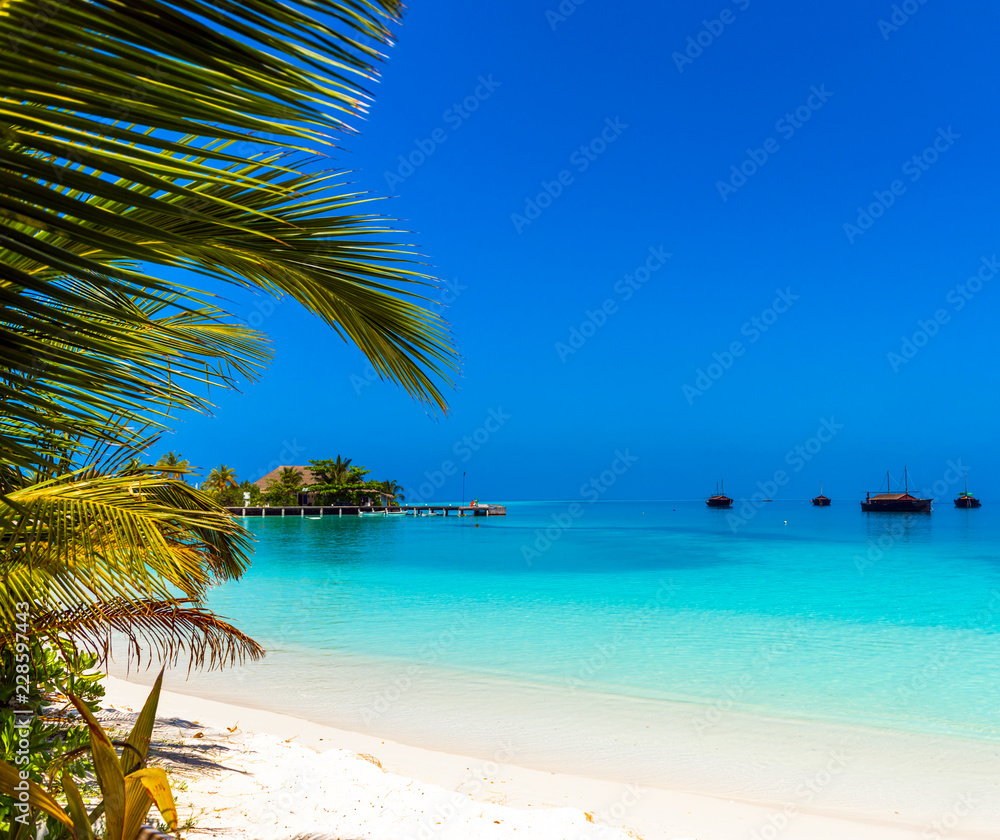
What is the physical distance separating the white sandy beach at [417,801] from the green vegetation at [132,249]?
5.04 feet

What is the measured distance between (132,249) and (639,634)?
590 inches

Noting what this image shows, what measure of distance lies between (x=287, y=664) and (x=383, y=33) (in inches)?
462

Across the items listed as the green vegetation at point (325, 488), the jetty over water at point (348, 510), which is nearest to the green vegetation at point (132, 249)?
the jetty over water at point (348, 510)

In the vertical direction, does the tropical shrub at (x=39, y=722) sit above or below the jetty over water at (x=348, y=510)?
below

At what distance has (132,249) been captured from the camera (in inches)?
39.6

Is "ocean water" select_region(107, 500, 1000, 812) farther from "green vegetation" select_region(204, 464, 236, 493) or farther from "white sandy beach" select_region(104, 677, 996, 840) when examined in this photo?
"green vegetation" select_region(204, 464, 236, 493)

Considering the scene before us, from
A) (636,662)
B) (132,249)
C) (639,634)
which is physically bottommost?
(132,249)

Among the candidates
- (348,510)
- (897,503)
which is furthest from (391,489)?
(897,503)

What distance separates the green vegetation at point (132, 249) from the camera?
0.88 meters

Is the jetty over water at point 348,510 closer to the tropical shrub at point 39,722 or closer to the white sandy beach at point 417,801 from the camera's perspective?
the white sandy beach at point 417,801

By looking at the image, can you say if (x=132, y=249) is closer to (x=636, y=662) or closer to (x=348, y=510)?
(x=636, y=662)

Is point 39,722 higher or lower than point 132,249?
lower

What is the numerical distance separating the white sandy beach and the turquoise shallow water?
1.95 meters

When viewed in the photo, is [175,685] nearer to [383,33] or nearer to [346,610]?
[346,610]
